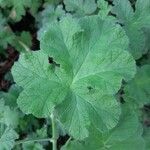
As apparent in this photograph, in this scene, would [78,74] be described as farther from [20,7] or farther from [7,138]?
[20,7]

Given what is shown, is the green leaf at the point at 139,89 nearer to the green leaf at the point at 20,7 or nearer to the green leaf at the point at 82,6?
the green leaf at the point at 82,6

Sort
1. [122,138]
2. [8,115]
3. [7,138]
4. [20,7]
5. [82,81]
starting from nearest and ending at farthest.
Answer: [82,81] → [7,138] → [122,138] → [8,115] → [20,7]

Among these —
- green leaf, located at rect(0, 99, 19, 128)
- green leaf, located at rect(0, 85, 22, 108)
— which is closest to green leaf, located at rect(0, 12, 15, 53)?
green leaf, located at rect(0, 85, 22, 108)

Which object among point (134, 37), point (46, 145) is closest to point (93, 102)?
point (134, 37)

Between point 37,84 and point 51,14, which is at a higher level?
point 37,84

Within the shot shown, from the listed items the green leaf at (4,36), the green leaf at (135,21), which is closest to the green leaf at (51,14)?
the green leaf at (4,36)

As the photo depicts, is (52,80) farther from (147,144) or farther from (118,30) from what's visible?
(147,144)

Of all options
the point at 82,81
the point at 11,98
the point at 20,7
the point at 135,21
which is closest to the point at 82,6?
the point at 135,21
